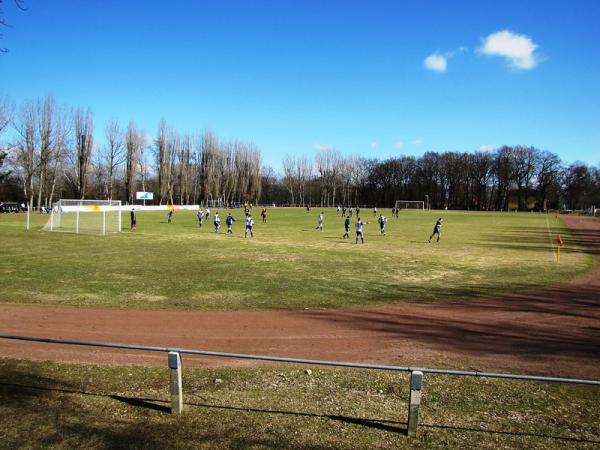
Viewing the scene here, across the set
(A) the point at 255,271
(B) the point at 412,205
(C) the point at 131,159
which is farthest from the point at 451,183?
(A) the point at 255,271

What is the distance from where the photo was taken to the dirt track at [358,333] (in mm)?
8336

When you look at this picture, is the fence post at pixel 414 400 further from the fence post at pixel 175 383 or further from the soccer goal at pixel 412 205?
the soccer goal at pixel 412 205

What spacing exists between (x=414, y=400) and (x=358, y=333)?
5.38 metres

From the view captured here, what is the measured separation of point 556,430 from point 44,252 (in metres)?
24.0

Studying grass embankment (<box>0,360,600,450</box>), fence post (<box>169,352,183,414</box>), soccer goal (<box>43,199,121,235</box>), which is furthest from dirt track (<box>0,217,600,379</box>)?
soccer goal (<box>43,199,121,235</box>)

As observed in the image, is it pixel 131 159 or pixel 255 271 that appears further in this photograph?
pixel 131 159

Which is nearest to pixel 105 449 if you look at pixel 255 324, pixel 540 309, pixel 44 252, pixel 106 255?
pixel 255 324

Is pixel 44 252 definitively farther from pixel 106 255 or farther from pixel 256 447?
pixel 256 447

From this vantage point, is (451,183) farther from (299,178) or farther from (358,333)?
(358,333)

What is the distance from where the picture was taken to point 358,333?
33.5 feet

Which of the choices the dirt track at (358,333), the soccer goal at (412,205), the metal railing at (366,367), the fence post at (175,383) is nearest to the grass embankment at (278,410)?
the fence post at (175,383)

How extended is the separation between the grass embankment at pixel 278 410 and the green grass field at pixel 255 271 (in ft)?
18.7

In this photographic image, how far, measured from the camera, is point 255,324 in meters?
10.8

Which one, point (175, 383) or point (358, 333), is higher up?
point (175, 383)
